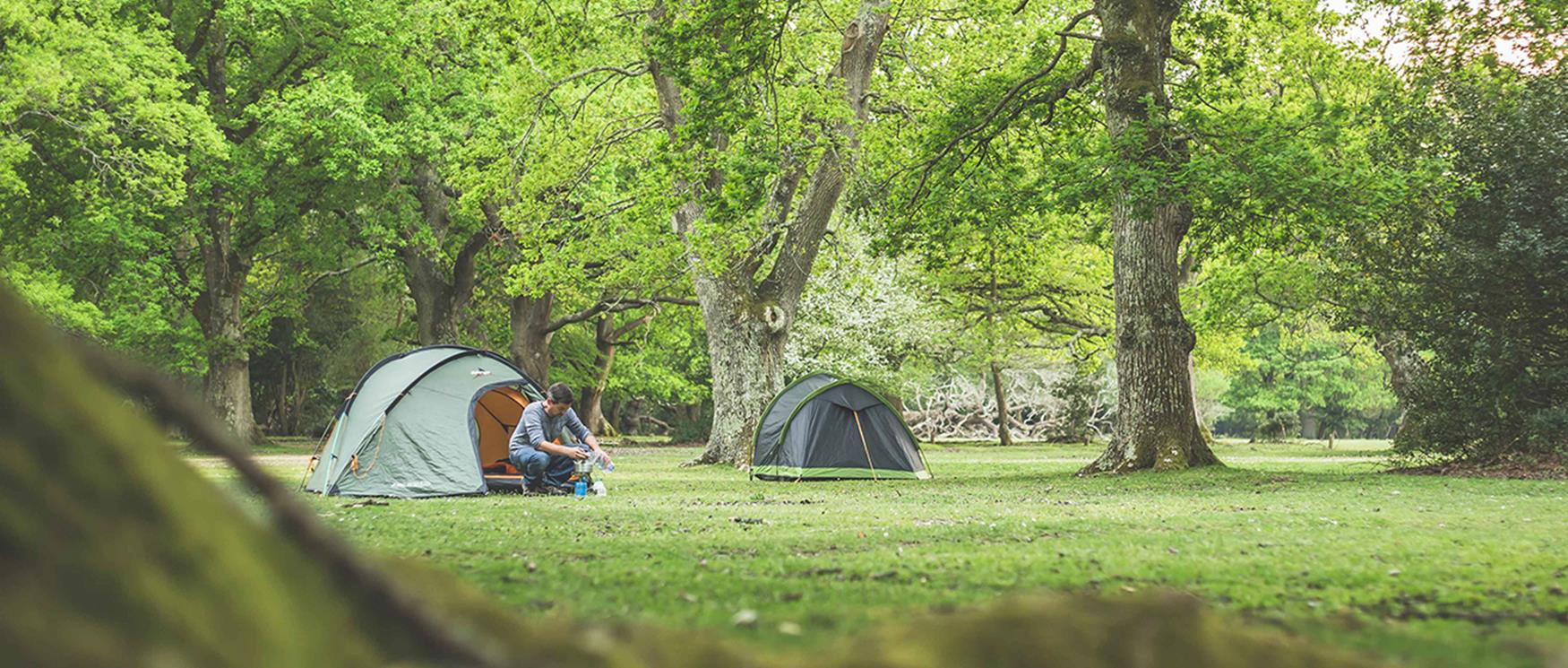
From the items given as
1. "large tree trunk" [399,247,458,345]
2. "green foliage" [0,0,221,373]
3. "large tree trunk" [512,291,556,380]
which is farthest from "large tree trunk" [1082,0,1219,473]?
"large tree trunk" [512,291,556,380]

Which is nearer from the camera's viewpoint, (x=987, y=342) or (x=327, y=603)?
(x=327, y=603)

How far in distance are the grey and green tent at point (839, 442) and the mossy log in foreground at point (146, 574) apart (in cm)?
1577

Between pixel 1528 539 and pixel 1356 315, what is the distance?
1285 cm

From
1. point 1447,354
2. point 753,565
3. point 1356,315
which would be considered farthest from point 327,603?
point 1356,315

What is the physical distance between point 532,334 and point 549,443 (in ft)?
72.5

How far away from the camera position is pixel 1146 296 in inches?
642

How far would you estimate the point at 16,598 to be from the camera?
141 cm

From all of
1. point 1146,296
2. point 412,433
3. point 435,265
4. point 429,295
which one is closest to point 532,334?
point 429,295

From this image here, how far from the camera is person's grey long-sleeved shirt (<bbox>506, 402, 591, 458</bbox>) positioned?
1329cm

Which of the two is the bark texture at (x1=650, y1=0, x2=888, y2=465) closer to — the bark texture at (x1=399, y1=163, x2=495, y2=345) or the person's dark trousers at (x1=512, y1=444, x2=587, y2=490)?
the person's dark trousers at (x1=512, y1=444, x2=587, y2=490)

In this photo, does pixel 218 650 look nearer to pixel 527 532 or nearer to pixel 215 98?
pixel 527 532

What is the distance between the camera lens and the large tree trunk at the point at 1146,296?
15.8m

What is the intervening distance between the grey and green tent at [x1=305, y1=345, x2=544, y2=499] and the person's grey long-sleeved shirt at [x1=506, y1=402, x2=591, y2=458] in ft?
1.84

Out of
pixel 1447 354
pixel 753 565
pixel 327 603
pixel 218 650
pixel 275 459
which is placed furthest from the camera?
pixel 275 459
